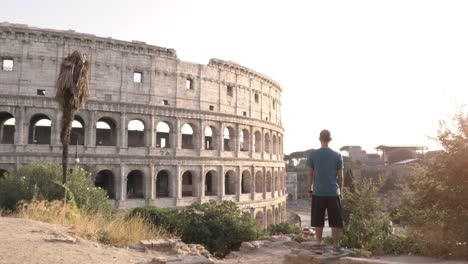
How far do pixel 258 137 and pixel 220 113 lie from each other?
6.14 metres

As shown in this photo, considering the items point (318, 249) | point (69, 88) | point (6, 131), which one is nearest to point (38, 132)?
point (6, 131)

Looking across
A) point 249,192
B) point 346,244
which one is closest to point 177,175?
point 249,192

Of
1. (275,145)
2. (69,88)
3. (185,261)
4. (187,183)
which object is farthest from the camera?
(275,145)

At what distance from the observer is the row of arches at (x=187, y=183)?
29.1m

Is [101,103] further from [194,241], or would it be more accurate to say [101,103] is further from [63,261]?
[63,261]

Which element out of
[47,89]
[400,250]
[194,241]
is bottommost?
[194,241]

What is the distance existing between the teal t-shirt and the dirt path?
3.82 metres

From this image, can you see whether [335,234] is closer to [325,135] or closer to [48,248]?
[325,135]

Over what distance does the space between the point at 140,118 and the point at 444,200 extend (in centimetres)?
2335

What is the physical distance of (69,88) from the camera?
15688 millimetres

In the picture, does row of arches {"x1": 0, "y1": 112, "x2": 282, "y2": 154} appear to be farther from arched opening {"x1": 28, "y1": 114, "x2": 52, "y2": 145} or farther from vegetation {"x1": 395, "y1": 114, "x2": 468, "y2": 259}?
vegetation {"x1": 395, "y1": 114, "x2": 468, "y2": 259}

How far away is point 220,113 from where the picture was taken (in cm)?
3162

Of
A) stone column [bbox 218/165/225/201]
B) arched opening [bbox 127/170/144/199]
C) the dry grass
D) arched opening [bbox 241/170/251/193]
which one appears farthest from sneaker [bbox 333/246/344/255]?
arched opening [bbox 241/170/251/193]

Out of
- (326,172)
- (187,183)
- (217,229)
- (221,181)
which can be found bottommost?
(217,229)
